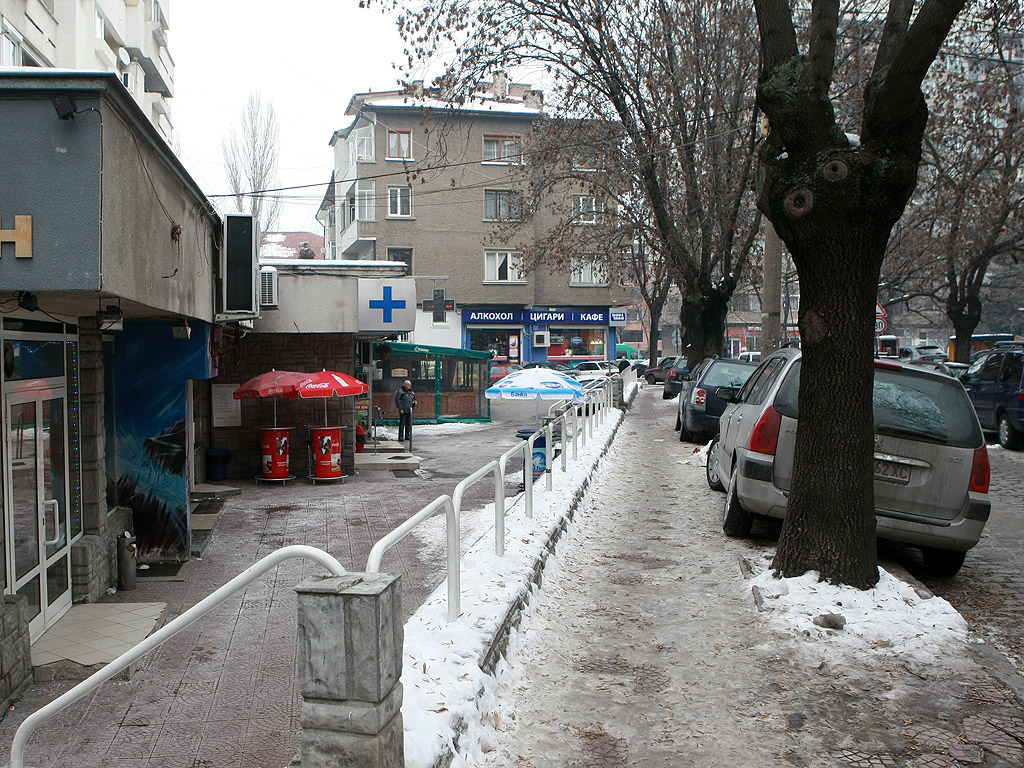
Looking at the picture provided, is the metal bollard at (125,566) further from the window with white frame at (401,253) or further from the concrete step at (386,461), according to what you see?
the window with white frame at (401,253)

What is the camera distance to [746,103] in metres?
Result: 22.8

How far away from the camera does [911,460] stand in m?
7.33

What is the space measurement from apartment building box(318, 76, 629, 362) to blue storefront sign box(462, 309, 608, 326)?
2.1 inches

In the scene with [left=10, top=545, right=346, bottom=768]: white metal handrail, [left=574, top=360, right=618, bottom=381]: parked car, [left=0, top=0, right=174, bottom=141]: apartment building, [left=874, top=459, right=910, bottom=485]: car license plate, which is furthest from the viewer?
[left=574, top=360, right=618, bottom=381]: parked car

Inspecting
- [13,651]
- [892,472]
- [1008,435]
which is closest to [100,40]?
[13,651]

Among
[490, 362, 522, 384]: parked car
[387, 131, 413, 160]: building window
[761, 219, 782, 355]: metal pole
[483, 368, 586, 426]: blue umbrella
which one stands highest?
[387, 131, 413, 160]: building window

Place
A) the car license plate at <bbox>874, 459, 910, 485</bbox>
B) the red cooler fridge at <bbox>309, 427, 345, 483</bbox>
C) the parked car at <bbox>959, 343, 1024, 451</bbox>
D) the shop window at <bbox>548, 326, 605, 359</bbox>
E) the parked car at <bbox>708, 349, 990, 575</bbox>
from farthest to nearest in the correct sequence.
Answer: the shop window at <bbox>548, 326, 605, 359</bbox>
the parked car at <bbox>959, 343, 1024, 451</bbox>
the red cooler fridge at <bbox>309, 427, 345, 483</bbox>
the car license plate at <bbox>874, 459, 910, 485</bbox>
the parked car at <bbox>708, 349, 990, 575</bbox>

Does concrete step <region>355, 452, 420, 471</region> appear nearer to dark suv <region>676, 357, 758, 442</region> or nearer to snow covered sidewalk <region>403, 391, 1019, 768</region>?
dark suv <region>676, 357, 758, 442</region>

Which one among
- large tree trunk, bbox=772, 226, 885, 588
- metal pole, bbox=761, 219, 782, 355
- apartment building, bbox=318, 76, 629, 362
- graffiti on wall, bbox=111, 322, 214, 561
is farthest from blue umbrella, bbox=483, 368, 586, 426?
apartment building, bbox=318, 76, 629, 362

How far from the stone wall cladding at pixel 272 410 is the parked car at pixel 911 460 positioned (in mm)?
10021

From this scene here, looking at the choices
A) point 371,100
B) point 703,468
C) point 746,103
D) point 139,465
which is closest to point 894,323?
point 371,100

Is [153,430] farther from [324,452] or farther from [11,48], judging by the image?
[11,48]

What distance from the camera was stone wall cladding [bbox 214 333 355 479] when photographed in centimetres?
1648

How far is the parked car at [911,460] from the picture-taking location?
7.23m
